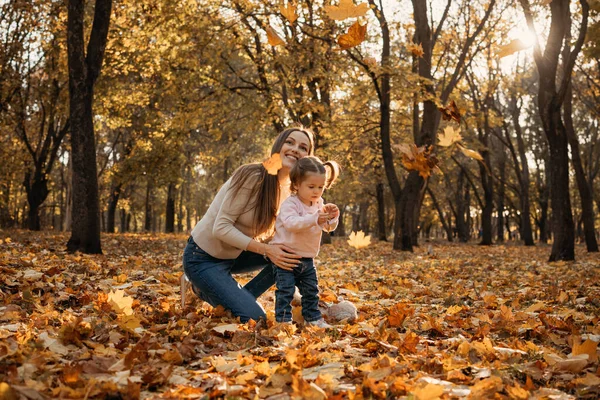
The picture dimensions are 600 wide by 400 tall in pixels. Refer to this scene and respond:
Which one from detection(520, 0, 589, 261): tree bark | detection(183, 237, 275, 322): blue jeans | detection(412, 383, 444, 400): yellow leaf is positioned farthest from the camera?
detection(520, 0, 589, 261): tree bark

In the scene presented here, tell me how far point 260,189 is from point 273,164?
0.29 metres

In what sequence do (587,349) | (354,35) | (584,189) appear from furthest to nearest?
(584,189) → (354,35) → (587,349)

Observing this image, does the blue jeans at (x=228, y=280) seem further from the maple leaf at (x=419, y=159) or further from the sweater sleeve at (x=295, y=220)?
the maple leaf at (x=419, y=159)

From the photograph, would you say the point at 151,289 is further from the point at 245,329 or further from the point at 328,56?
the point at 328,56

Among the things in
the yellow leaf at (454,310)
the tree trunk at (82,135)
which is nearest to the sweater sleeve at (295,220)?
the yellow leaf at (454,310)

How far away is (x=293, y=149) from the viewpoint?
13.7 ft

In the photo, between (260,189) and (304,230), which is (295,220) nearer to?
(304,230)

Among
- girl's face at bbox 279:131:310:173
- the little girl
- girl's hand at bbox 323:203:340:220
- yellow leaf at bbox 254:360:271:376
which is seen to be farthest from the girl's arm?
yellow leaf at bbox 254:360:271:376

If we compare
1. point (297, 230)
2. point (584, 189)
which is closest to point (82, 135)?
point (297, 230)

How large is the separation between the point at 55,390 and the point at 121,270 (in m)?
4.76

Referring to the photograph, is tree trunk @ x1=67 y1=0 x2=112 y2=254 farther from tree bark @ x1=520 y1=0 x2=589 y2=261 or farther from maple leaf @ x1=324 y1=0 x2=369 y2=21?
tree bark @ x1=520 y1=0 x2=589 y2=261

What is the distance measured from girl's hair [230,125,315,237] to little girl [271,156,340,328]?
26 cm

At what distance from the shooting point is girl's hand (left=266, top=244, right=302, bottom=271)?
3.75 meters

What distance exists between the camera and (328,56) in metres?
13.8
